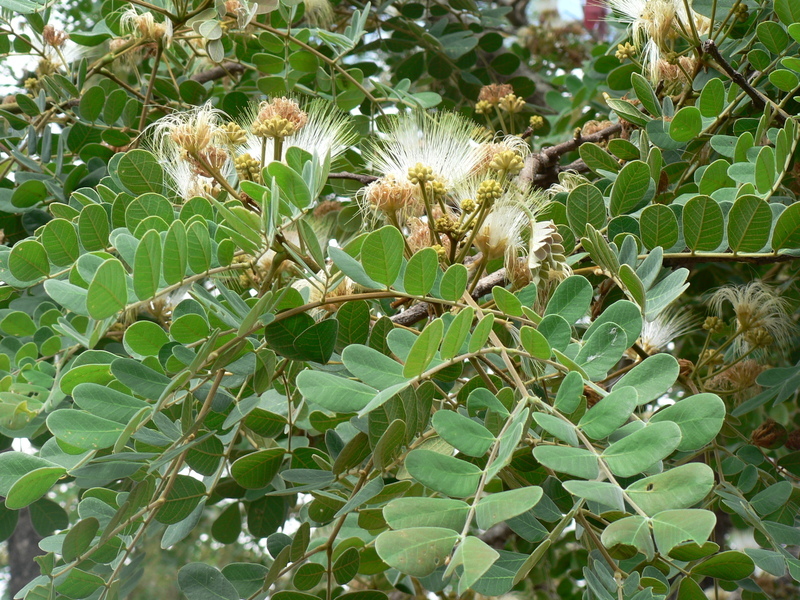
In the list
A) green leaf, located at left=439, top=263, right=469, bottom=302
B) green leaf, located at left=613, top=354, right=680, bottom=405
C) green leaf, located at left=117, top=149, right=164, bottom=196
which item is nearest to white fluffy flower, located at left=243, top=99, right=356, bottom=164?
green leaf, located at left=117, top=149, right=164, bottom=196

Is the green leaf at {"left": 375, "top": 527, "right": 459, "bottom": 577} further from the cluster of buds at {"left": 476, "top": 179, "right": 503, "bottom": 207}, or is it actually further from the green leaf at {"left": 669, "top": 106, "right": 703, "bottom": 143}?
the green leaf at {"left": 669, "top": 106, "right": 703, "bottom": 143}

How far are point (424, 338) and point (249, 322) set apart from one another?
198 millimetres

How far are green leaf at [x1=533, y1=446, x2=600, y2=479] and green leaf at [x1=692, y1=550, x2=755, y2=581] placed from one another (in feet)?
1.34

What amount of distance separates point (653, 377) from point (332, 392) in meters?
0.32

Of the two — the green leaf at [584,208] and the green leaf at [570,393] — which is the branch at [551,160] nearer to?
the green leaf at [584,208]

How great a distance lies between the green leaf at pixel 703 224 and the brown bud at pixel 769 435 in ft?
1.67

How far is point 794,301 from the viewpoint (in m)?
1.57

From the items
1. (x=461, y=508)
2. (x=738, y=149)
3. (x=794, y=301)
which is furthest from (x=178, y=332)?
(x=794, y=301)

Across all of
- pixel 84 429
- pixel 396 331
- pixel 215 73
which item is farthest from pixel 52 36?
pixel 396 331

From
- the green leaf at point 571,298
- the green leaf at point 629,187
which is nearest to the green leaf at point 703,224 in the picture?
the green leaf at point 629,187

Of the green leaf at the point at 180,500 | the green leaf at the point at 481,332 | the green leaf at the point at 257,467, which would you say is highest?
the green leaf at the point at 481,332

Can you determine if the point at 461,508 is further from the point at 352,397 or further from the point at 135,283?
the point at 135,283

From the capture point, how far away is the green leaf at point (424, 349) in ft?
2.41

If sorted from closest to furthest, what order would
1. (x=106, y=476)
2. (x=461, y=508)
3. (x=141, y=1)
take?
(x=461, y=508) < (x=106, y=476) < (x=141, y=1)
